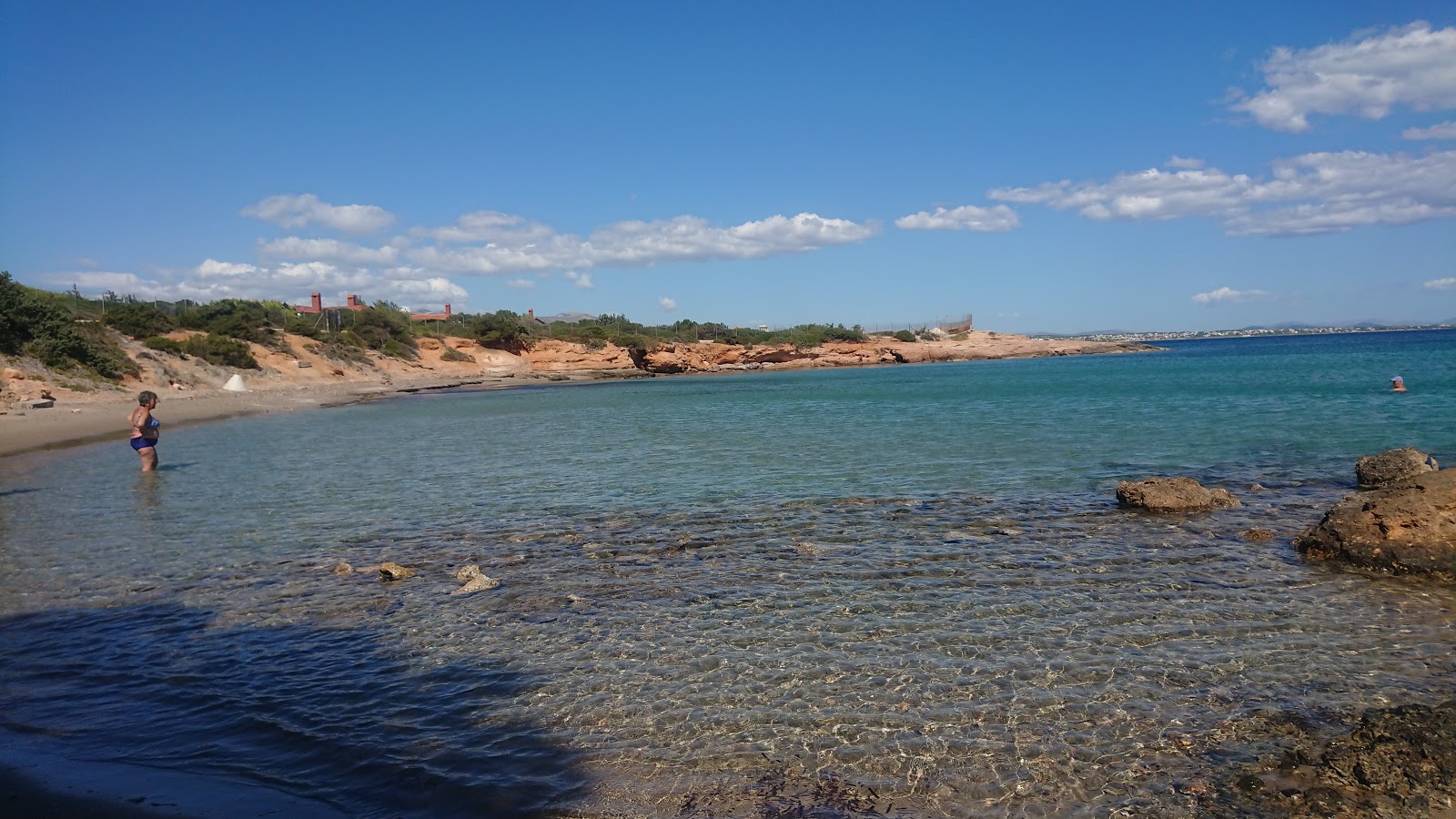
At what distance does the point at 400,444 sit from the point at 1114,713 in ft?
67.7

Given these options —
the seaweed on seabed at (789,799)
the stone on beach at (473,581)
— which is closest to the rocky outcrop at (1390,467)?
the seaweed on seabed at (789,799)

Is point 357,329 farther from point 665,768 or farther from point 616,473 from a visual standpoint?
point 665,768

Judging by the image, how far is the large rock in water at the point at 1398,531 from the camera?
7.99 meters

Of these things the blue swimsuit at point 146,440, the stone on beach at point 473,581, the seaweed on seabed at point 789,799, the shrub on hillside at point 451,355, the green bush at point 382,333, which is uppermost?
the green bush at point 382,333

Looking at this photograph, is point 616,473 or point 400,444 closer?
point 616,473

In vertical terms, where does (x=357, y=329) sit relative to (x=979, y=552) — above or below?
above

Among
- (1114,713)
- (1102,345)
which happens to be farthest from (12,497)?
(1102,345)

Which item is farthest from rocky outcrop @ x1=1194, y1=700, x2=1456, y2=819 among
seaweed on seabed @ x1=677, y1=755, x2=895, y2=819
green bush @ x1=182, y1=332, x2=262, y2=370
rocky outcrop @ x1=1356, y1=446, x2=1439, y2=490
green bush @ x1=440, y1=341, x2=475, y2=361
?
green bush @ x1=440, y1=341, x2=475, y2=361

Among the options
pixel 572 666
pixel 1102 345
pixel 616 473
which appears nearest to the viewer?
pixel 572 666

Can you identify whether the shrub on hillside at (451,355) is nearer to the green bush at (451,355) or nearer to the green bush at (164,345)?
the green bush at (451,355)

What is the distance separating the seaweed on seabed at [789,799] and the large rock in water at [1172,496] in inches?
326

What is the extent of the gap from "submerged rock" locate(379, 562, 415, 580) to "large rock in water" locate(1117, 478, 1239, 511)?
918 centimetres

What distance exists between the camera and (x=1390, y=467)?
12133 millimetres

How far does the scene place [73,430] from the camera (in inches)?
945
